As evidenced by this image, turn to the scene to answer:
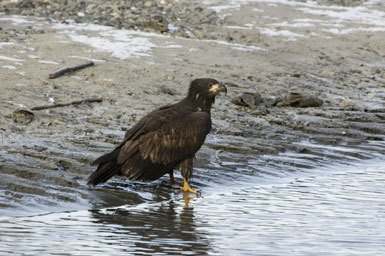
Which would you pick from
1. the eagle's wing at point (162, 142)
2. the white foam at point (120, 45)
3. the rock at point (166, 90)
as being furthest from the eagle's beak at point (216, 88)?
the white foam at point (120, 45)

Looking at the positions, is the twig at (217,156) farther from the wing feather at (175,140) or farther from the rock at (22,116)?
the rock at (22,116)

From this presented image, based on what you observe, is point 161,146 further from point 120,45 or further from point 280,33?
point 280,33

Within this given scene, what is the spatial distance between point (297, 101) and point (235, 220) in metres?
5.40

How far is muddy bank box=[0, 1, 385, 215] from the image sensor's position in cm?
877

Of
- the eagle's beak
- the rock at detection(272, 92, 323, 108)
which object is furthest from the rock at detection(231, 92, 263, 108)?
the eagle's beak

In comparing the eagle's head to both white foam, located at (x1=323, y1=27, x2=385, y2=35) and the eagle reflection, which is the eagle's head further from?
white foam, located at (x1=323, y1=27, x2=385, y2=35)

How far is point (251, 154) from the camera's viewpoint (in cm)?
1044

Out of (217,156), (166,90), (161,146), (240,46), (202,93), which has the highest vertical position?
(240,46)

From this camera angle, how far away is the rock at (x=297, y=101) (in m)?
12.7

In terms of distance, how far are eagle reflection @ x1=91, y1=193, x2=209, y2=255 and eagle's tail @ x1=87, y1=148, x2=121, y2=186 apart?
448 millimetres

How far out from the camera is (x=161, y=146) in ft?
29.0

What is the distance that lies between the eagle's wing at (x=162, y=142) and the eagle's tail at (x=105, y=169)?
0.11 metres

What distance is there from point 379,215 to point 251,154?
2801 mm

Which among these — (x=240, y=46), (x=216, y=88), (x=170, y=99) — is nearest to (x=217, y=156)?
(x=216, y=88)
